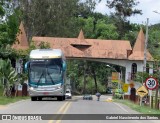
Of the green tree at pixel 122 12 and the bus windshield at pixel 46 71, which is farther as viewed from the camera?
the green tree at pixel 122 12

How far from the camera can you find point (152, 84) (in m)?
29.0

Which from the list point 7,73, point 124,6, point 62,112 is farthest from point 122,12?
point 62,112

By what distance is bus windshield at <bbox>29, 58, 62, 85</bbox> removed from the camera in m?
37.0

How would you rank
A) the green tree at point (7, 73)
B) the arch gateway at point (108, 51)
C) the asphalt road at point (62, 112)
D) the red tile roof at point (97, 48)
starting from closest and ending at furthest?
the asphalt road at point (62, 112), the green tree at point (7, 73), the arch gateway at point (108, 51), the red tile roof at point (97, 48)

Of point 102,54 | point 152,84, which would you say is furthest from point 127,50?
point 152,84

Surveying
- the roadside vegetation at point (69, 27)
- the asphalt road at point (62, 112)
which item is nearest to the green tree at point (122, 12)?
the roadside vegetation at point (69, 27)

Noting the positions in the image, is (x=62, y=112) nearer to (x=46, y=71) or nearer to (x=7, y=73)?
(x=46, y=71)

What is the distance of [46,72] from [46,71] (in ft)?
0.27

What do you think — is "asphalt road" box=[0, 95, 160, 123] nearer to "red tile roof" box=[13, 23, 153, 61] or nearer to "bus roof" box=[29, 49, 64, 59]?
"bus roof" box=[29, 49, 64, 59]

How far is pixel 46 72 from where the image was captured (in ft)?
122

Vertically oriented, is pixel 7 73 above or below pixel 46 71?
below

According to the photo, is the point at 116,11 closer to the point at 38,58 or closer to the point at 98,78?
the point at 98,78

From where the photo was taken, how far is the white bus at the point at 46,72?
121 feet

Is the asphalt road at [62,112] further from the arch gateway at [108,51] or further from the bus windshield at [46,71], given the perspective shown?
the arch gateway at [108,51]
